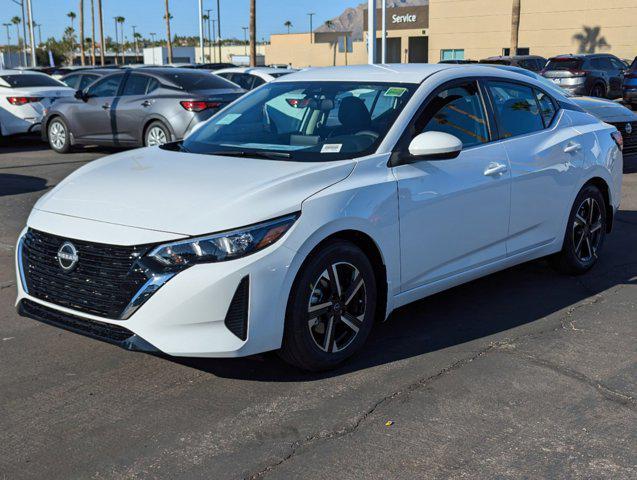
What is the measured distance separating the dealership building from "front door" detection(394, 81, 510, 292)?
121ft

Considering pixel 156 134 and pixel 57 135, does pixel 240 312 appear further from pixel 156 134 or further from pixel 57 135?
pixel 57 135

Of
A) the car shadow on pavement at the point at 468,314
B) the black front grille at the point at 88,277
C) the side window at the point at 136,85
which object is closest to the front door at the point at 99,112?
the side window at the point at 136,85

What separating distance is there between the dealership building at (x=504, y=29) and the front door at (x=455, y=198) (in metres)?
37.0

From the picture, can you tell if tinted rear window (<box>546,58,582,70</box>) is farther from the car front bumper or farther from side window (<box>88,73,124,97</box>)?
the car front bumper

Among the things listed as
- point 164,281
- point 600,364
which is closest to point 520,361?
point 600,364

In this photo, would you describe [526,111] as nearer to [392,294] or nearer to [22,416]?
[392,294]

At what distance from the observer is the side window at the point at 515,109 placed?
582cm

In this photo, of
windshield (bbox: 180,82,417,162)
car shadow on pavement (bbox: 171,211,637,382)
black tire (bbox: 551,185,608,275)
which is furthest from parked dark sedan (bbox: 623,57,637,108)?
windshield (bbox: 180,82,417,162)

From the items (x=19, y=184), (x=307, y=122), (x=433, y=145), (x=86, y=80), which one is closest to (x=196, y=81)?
(x=19, y=184)

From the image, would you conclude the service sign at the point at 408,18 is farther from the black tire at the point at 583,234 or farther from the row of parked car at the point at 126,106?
the black tire at the point at 583,234

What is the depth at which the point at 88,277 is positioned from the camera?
164 inches

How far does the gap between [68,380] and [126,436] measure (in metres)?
0.84

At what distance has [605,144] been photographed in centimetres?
674

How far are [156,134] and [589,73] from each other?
17661 mm
